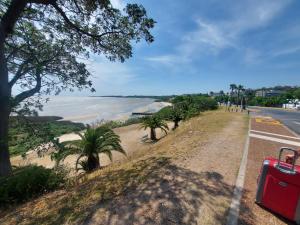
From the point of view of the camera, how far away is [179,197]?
3674 mm

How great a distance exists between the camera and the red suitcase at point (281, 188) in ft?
9.84

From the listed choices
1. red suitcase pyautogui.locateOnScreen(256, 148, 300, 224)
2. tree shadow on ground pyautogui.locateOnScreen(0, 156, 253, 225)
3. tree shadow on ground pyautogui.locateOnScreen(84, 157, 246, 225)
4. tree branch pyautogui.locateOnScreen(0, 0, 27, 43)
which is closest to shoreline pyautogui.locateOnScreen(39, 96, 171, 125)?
tree branch pyautogui.locateOnScreen(0, 0, 27, 43)

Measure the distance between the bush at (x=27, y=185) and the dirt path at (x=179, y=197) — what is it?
2.80m

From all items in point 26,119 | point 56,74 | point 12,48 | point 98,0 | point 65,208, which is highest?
point 98,0

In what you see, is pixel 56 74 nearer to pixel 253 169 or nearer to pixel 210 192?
pixel 210 192

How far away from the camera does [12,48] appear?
22.0ft

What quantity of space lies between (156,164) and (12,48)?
241 inches

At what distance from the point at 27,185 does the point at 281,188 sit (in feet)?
18.8

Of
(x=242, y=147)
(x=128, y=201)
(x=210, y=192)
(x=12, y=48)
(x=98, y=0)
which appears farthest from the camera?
(x=242, y=147)

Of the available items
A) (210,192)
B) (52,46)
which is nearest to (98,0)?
(52,46)

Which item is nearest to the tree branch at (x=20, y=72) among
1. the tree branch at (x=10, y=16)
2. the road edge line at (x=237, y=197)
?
the tree branch at (x=10, y=16)

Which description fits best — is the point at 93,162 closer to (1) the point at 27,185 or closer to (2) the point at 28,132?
(2) the point at 28,132

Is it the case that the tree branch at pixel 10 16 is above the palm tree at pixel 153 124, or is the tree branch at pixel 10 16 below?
above

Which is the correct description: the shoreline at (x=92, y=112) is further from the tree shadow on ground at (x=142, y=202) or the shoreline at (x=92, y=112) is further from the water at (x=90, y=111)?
the tree shadow on ground at (x=142, y=202)
